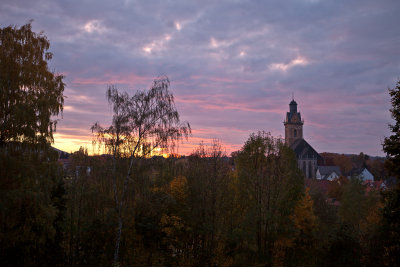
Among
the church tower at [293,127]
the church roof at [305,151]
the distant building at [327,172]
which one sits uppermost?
the church tower at [293,127]

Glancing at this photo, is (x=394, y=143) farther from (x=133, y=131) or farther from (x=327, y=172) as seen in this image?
(x=327, y=172)

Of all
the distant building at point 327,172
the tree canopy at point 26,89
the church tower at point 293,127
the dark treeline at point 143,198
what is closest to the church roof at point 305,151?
the distant building at point 327,172

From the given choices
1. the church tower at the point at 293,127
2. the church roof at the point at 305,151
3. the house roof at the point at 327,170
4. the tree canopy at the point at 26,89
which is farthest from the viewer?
the church tower at the point at 293,127

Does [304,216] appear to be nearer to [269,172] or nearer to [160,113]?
[269,172]

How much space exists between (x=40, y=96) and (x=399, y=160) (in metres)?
18.2

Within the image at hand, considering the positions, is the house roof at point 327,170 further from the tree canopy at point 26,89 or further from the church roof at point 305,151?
the tree canopy at point 26,89

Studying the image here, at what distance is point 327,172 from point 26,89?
140m

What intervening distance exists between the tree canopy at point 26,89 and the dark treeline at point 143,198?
48 millimetres

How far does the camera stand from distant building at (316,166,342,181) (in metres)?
136

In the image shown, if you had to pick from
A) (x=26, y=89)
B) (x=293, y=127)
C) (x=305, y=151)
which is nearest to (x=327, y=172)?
(x=305, y=151)

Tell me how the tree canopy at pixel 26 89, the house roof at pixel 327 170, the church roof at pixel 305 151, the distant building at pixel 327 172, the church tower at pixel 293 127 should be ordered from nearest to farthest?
the tree canopy at pixel 26 89, the church roof at pixel 305 151, the distant building at pixel 327 172, the house roof at pixel 327 170, the church tower at pixel 293 127

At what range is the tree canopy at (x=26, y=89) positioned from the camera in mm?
15344

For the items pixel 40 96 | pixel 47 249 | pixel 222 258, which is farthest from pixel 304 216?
pixel 40 96

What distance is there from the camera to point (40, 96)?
642 inches
